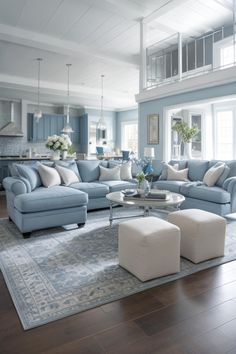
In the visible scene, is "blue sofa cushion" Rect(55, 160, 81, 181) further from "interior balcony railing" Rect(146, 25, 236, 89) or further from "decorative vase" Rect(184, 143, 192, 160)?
"decorative vase" Rect(184, 143, 192, 160)

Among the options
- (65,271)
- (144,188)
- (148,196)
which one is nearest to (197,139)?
(144,188)

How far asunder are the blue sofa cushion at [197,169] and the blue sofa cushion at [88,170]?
185 centimetres

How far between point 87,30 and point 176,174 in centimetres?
324

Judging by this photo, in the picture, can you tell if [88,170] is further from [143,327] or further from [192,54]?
[192,54]

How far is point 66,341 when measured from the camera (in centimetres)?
164

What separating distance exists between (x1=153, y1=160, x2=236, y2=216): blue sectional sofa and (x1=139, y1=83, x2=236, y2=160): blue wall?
1.15m

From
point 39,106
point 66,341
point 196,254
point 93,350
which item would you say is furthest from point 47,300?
point 39,106

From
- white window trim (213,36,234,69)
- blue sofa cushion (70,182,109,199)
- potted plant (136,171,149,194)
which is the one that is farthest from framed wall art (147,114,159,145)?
potted plant (136,171,149,194)

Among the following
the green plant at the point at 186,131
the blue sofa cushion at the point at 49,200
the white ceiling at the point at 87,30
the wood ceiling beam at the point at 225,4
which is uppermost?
the wood ceiling beam at the point at 225,4

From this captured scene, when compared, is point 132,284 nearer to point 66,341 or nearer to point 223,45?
point 66,341

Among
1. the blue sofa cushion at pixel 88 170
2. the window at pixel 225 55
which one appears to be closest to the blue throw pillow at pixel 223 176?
the blue sofa cushion at pixel 88 170

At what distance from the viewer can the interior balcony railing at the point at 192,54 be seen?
571 cm

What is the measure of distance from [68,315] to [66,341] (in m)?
0.25

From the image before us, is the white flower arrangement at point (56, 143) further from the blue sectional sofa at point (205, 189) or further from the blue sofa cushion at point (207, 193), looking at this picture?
the blue sofa cushion at point (207, 193)
